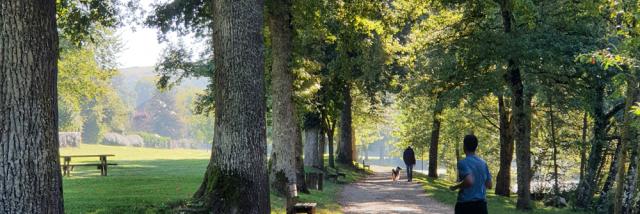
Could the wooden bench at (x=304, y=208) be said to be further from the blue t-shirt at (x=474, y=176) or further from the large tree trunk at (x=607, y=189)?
the large tree trunk at (x=607, y=189)

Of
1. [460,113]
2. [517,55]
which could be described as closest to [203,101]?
[460,113]

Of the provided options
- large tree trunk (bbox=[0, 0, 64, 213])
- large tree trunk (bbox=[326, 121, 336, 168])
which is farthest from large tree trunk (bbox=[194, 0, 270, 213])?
large tree trunk (bbox=[326, 121, 336, 168])

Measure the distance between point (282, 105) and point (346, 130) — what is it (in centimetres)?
2083

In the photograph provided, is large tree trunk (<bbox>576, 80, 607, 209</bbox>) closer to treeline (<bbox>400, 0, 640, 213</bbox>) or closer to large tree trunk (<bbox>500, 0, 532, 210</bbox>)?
treeline (<bbox>400, 0, 640, 213</bbox>)

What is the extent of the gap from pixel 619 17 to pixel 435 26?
898cm

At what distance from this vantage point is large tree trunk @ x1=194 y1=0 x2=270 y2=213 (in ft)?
33.5

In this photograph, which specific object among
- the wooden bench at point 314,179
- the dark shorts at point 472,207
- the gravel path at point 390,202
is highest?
the dark shorts at point 472,207

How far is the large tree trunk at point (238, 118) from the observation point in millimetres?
10211

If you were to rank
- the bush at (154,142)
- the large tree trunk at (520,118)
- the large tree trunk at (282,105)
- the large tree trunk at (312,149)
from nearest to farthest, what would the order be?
the large tree trunk at (282,105), the large tree trunk at (520,118), the large tree trunk at (312,149), the bush at (154,142)

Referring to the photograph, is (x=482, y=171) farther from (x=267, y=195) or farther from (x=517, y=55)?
(x=517, y=55)

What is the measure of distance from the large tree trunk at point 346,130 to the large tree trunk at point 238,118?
79.9 feet

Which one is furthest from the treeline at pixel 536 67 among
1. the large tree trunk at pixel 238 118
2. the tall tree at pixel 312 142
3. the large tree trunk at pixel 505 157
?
the tall tree at pixel 312 142

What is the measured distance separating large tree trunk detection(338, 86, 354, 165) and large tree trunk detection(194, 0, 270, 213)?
958 inches

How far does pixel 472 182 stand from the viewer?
7.23 metres
